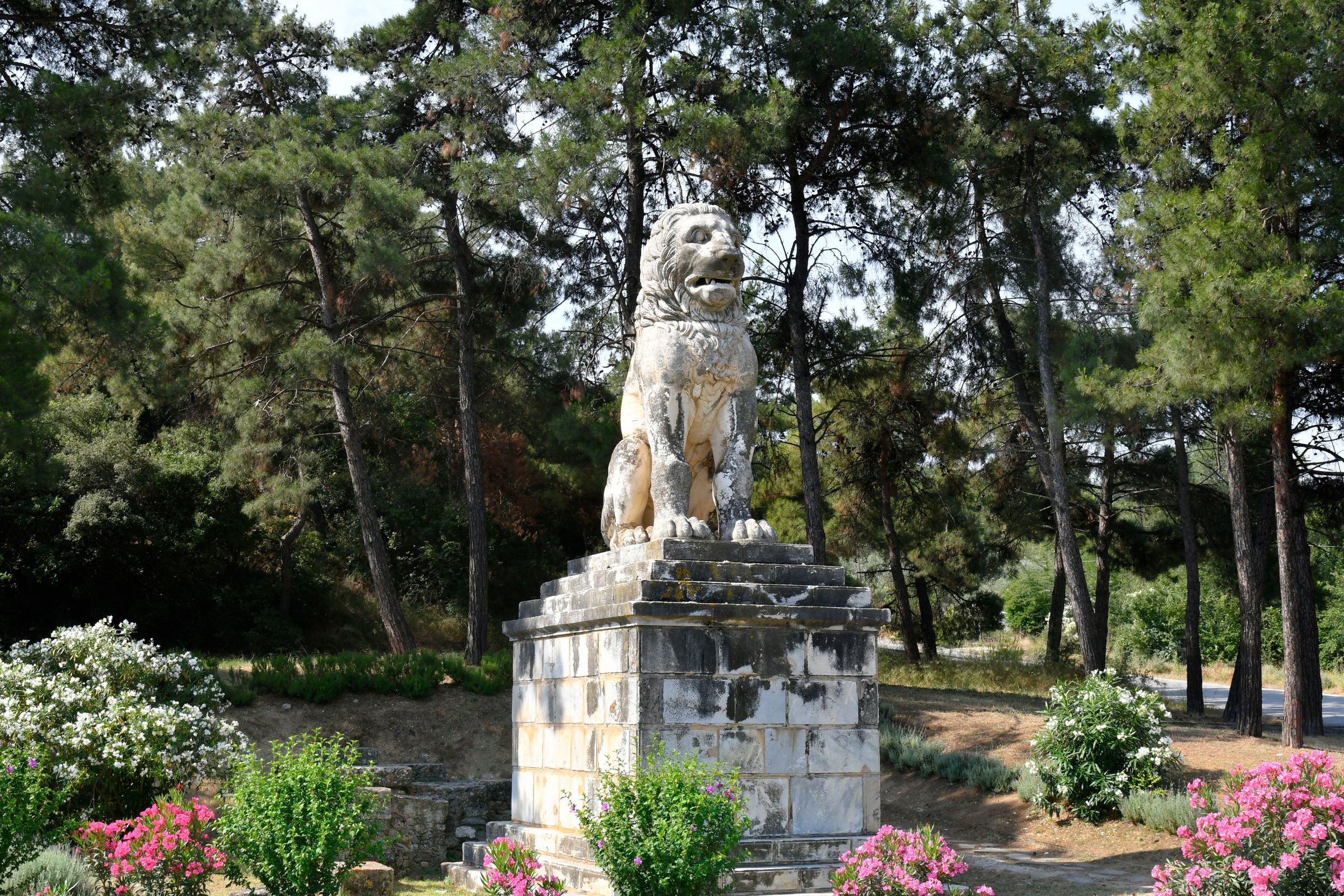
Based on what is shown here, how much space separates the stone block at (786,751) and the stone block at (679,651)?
1.61 feet

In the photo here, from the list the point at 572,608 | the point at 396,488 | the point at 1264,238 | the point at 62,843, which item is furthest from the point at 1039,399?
the point at 62,843

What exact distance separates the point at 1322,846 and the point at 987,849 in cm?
500

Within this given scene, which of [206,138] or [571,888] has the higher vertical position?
[206,138]

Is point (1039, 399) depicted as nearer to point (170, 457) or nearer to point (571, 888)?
point (170, 457)

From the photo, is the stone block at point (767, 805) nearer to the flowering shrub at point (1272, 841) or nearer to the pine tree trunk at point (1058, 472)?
the flowering shrub at point (1272, 841)

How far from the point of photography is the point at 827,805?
21.2 feet

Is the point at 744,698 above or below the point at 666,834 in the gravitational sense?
above

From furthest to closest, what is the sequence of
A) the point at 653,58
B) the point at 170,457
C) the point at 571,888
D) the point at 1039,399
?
the point at 1039,399 → the point at 170,457 → the point at 653,58 → the point at 571,888

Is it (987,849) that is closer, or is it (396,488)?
(987,849)

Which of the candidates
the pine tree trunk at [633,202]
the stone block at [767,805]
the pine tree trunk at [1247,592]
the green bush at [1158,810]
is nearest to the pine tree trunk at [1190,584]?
the pine tree trunk at [1247,592]

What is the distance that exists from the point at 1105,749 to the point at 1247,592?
433 centimetres

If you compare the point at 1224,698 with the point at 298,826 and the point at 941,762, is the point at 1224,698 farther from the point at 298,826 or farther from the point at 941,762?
the point at 298,826

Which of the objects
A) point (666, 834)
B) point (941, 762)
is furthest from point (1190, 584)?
point (666, 834)

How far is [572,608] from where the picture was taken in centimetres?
696
